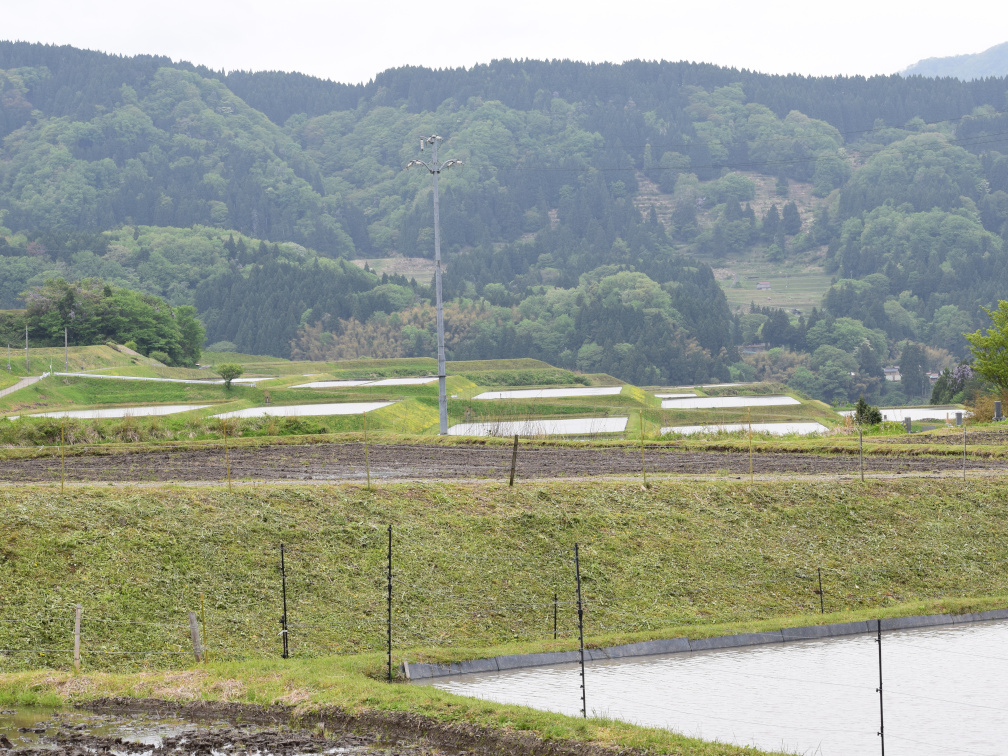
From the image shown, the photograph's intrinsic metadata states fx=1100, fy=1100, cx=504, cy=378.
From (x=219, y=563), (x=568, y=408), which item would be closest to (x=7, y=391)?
(x=568, y=408)

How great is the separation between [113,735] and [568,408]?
147 ft

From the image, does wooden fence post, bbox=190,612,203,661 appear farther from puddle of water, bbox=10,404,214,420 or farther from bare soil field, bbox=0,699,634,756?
puddle of water, bbox=10,404,214,420

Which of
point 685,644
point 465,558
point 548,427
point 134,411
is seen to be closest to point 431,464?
point 465,558

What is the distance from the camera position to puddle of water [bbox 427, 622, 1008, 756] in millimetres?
12227

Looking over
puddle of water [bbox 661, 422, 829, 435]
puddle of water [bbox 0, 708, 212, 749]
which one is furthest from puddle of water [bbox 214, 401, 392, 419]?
puddle of water [bbox 0, 708, 212, 749]

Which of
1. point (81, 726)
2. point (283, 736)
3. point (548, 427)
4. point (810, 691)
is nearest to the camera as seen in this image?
point (283, 736)

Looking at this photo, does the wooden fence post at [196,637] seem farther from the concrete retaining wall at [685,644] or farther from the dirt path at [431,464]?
the dirt path at [431,464]

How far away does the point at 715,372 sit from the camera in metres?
136

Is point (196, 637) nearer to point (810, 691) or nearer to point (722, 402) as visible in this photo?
point (810, 691)

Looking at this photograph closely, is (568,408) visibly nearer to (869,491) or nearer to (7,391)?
(7,391)

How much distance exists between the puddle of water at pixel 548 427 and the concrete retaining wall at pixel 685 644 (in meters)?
19.8

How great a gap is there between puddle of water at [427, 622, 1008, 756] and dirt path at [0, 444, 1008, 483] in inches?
368

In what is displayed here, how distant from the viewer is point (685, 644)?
17453 millimetres

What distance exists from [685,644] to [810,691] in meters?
3.34
